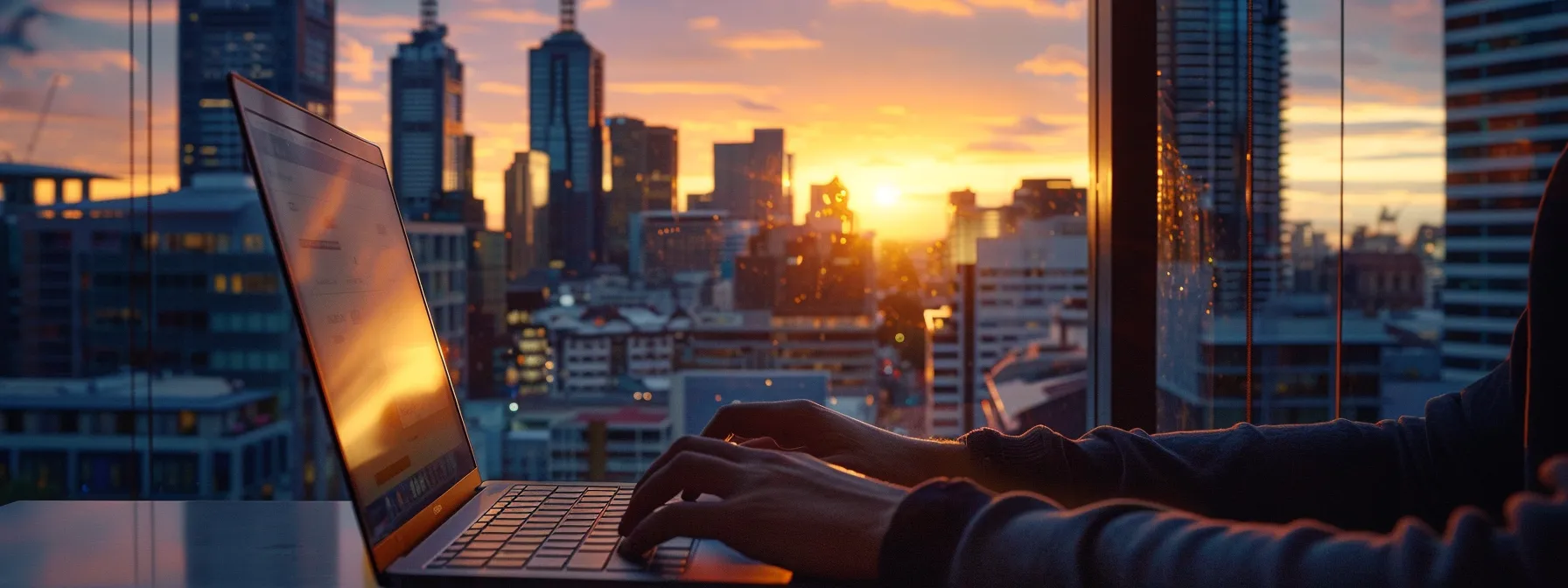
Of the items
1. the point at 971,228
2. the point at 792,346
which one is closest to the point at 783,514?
the point at 971,228

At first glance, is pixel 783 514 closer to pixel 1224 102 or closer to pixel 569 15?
pixel 1224 102

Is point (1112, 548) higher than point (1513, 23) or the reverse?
the reverse

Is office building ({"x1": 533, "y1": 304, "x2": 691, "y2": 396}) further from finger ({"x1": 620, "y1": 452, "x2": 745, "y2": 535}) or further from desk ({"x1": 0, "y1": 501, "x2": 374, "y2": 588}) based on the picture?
finger ({"x1": 620, "y1": 452, "x2": 745, "y2": 535})

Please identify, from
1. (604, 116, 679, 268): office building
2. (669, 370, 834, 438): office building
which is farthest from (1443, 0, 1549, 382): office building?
(604, 116, 679, 268): office building

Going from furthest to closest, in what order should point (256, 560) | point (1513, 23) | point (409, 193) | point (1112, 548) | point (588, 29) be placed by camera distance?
point (588, 29), point (409, 193), point (1513, 23), point (256, 560), point (1112, 548)

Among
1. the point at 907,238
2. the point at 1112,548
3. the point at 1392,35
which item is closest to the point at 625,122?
the point at 907,238

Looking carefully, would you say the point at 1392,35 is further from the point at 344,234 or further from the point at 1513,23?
the point at 344,234

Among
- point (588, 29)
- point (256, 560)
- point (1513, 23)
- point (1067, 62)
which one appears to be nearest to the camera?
point (256, 560)
